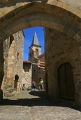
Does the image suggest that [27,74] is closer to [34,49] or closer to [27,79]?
[27,79]

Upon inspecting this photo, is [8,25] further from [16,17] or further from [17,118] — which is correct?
[17,118]

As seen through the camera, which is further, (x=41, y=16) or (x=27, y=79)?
(x=27, y=79)

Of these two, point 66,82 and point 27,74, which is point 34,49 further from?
point 66,82

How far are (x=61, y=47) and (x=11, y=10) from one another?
10.6ft

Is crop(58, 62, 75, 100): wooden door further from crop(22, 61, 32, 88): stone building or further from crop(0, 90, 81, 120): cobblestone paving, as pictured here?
crop(22, 61, 32, 88): stone building

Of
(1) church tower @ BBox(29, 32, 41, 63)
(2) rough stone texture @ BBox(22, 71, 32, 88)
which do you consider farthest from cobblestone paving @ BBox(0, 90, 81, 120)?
(1) church tower @ BBox(29, 32, 41, 63)

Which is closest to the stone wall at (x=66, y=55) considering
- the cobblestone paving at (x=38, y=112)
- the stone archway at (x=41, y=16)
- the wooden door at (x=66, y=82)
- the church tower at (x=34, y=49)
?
the wooden door at (x=66, y=82)

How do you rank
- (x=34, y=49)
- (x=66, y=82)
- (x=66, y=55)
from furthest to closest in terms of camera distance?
1. (x=34, y=49)
2. (x=66, y=82)
3. (x=66, y=55)

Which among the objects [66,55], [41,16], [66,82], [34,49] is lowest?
[66,82]

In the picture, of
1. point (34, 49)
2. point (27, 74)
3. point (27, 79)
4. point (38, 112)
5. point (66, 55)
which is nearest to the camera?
point (38, 112)

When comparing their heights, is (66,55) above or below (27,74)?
above

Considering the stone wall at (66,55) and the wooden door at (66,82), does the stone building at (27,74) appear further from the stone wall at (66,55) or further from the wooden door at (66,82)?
the wooden door at (66,82)

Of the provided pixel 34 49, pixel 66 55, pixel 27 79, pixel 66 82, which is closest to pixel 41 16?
pixel 66 55

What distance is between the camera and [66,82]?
583 cm
